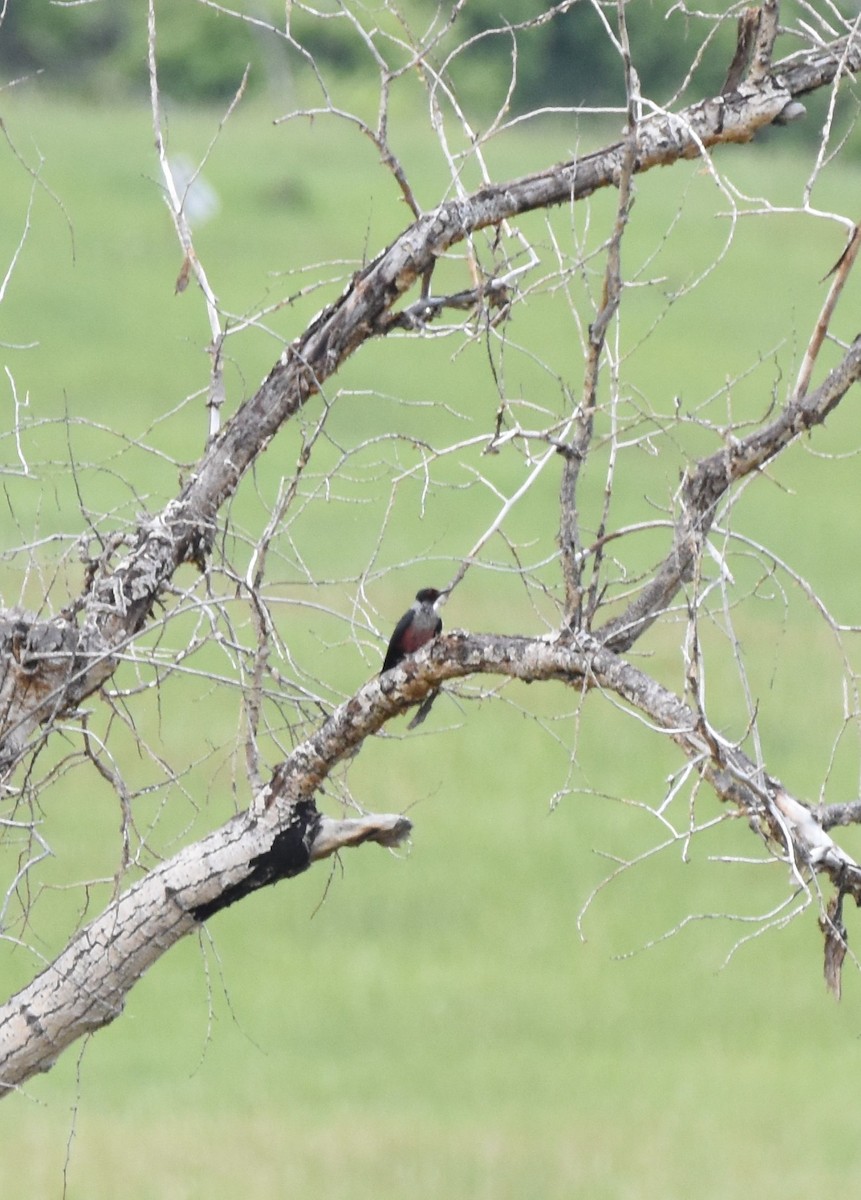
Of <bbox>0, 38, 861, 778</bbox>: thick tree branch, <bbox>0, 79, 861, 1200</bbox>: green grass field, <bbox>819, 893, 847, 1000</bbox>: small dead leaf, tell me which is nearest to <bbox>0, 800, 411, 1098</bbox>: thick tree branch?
<bbox>0, 79, 861, 1200</bbox>: green grass field

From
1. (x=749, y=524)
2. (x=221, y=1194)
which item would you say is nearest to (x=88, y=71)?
(x=749, y=524)

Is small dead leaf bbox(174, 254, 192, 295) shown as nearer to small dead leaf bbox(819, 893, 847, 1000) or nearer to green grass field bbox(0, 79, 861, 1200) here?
green grass field bbox(0, 79, 861, 1200)

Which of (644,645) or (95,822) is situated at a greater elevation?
(644,645)

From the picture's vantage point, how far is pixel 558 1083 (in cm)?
1730

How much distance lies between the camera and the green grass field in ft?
48.8

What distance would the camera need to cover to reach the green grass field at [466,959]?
1487 cm

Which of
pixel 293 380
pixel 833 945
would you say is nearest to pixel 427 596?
pixel 293 380

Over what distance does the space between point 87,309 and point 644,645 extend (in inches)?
1040

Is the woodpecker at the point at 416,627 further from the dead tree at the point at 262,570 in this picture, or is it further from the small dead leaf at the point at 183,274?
the small dead leaf at the point at 183,274

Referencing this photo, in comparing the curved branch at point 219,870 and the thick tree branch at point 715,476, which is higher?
the thick tree branch at point 715,476

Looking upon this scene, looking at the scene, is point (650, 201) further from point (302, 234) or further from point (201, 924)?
point (201, 924)

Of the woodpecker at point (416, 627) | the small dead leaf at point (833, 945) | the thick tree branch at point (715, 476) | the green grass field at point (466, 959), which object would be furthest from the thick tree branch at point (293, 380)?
the small dead leaf at point (833, 945)

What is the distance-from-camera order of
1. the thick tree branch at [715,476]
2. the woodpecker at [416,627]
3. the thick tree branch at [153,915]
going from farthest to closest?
the woodpecker at [416,627], the thick tree branch at [153,915], the thick tree branch at [715,476]

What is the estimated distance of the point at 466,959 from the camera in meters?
20.7
